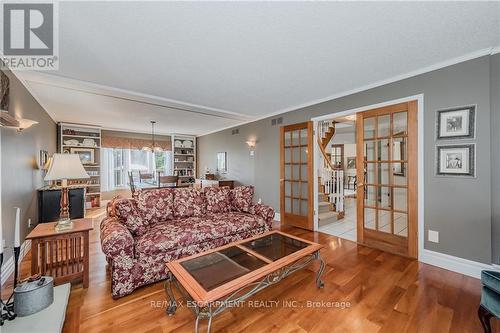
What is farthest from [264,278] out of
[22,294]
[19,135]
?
[19,135]

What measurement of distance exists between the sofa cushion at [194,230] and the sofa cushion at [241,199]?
180 mm

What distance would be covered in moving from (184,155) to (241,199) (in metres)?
5.65

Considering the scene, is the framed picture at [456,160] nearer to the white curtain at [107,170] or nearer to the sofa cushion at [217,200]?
the sofa cushion at [217,200]

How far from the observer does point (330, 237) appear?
11.9 ft

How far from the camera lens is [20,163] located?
2.93 m

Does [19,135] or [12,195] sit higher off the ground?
[19,135]

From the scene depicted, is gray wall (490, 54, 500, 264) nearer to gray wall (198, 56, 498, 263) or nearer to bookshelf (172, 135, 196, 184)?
gray wall (198, 56, 498, 263)

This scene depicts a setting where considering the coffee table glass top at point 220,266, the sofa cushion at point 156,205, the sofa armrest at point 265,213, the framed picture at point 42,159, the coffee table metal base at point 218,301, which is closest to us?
the coffee table metal base at point 218,301

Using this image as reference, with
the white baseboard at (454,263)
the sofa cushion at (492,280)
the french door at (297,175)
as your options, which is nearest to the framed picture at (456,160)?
the white baseboard at (454,263)

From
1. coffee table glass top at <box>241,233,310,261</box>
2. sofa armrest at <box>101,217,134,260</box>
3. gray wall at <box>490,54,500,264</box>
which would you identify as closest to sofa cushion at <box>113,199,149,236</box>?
sofa armrest at <box>101,217,134,260</box>

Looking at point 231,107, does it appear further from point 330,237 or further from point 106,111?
point 330,237

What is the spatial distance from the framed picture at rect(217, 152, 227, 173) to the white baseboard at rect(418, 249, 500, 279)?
5269 mm

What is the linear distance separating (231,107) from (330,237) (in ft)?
10.4

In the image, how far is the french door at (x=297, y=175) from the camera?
159 inches
